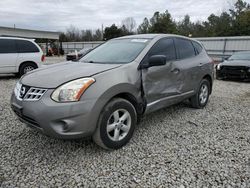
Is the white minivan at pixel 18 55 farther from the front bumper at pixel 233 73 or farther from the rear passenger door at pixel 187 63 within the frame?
the front bumper at pixel 233 73

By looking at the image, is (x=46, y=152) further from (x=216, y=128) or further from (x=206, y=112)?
(x=206, y=112)

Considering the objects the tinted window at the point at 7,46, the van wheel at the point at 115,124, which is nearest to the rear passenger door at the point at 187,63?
the van wheel at the point at 115,124

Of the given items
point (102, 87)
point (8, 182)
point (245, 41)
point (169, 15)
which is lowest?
point (8, 182)

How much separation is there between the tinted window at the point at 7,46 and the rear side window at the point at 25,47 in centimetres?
18

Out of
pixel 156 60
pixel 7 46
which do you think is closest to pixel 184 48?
pixel 156 60

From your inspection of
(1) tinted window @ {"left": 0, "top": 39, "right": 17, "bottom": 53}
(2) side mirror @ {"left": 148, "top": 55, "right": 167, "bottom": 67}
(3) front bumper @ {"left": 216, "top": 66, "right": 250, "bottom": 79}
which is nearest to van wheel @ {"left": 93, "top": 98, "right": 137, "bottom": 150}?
(2) side mirror @ {"left": 148, "top": 55, "right": 167, "bottom": 67}

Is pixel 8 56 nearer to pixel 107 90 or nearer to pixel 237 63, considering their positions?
pixel 107 90

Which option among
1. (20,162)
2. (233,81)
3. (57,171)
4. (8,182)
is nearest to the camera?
(8,182)

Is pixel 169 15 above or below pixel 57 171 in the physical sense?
above

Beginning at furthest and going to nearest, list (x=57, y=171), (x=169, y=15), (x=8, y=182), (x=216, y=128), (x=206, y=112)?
(x=169, y=15)
(x=206, y=112)
(x=216, y=128)
(x=57, y=171)
(x=8, y=182)

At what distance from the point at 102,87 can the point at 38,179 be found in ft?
4.14

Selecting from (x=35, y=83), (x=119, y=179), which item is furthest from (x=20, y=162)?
(x=119, y=179)

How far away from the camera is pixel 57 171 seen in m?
2.44

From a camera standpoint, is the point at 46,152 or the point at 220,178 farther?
the point at 46,152
